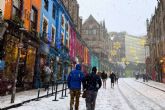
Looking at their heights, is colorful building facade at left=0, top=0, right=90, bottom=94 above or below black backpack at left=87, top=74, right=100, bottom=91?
above

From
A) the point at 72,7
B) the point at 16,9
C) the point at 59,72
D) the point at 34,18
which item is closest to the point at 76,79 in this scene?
the point at 16,9

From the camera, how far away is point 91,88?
8.02 meters

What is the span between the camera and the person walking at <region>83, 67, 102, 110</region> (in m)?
7.99

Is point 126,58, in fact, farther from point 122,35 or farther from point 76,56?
point 76,56

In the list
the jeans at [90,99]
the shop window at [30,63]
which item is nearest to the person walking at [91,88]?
the jeans at [90,99]

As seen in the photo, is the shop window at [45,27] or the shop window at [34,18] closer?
the shop window at [34,18]

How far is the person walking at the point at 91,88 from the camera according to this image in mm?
7992

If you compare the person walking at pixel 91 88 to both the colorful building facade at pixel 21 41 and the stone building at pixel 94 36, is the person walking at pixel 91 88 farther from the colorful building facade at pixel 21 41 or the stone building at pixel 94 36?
the stone building at pixel 94 36

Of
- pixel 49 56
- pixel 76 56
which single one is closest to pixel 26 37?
pixel 49 56

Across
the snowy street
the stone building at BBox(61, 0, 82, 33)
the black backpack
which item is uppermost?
the stone building at BBox(61, 0, 82, 33)

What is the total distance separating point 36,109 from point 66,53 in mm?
23266

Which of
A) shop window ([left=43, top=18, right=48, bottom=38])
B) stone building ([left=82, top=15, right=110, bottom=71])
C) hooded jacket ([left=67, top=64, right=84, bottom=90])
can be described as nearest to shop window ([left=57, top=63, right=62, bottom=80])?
shop window ([left=43, top=18, right=48, bottom=38])

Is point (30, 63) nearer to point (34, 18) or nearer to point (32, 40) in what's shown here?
point (32, 40)

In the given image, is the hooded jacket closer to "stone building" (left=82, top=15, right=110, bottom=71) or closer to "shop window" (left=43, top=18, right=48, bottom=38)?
"shop window" (left=43, top=18, right=48, bottom=38)
